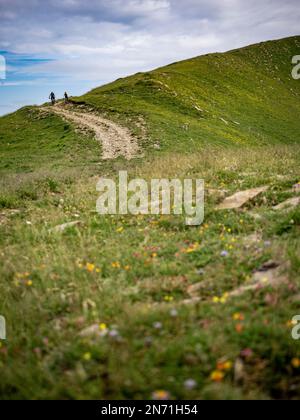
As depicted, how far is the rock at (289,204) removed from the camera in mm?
7076

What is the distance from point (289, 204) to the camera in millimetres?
7195

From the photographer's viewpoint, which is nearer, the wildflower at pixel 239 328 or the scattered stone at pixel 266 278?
the wildflower at pixel 239 328

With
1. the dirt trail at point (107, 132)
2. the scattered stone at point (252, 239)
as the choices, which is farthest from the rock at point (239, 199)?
the dirt trail at point (107, 132)

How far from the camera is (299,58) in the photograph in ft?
218

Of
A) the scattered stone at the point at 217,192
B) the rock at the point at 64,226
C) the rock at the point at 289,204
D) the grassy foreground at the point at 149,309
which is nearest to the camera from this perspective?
the grassy foreground at the point at 149,309

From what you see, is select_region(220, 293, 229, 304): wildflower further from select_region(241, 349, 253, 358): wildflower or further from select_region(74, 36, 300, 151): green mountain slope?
select_region(74, 36, 300, 151): green mountain slope

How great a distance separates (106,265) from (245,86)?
55274 mm

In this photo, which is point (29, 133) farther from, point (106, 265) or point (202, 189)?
point (106, 265)

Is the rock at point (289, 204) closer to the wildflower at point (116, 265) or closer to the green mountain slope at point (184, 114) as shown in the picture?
the wildflower at point (116, 265)

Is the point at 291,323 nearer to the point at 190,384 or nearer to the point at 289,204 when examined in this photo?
the point at 190,384

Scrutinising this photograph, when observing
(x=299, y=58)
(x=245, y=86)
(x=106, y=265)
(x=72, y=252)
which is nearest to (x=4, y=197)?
(x=72, y=252)

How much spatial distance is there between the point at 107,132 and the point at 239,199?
2157 centimetres

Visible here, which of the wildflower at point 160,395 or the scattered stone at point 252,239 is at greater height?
the scattered stone at point 252,239

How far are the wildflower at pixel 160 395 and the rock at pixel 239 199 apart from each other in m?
5.44
